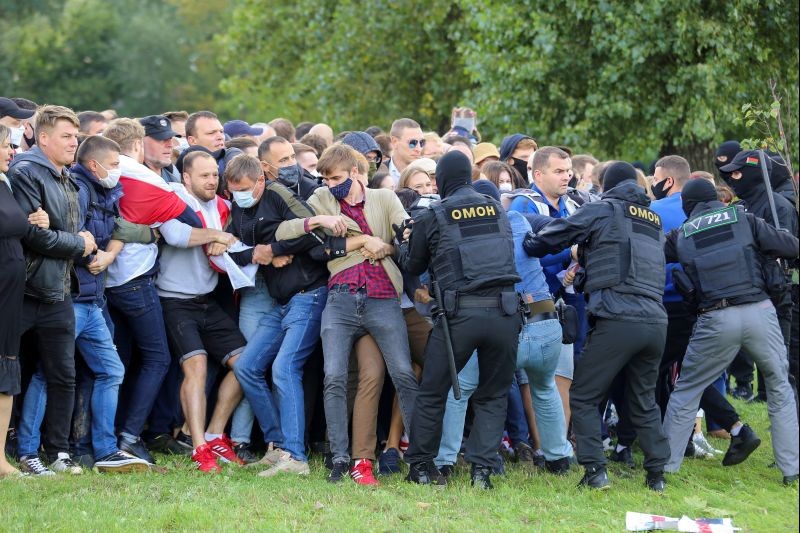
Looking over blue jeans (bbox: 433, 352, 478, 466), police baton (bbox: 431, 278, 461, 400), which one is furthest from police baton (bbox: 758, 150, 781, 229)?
police baton (bbox: 431, 278, 461, 400)

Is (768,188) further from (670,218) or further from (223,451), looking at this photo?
(223,451)

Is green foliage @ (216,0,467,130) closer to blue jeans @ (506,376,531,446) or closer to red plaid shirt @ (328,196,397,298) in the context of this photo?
blue jeans @ (506,376,531,446)

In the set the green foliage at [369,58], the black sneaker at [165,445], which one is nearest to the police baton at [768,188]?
the black sneaker at [165,445]

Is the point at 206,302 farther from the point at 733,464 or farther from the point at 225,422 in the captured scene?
the point at 733,464

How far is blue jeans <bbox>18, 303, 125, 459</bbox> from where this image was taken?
7789mm

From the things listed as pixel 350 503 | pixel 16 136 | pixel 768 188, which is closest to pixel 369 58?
pixel 16 136

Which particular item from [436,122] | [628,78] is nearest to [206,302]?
[628,78]

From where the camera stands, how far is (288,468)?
8023 millimetres

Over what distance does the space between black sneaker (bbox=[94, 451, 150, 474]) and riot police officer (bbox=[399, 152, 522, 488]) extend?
6.19 ft

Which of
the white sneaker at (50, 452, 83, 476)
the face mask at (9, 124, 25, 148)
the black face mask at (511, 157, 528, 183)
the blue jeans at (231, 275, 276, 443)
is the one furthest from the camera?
the black face mask at (511, 157, 528, 183)

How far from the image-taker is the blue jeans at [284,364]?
8.19 m

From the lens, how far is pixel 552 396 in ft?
27.1

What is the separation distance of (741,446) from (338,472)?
10.9 feet

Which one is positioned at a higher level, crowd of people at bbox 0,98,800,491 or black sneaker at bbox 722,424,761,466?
crowd of people at bbox 0,98,800,491
